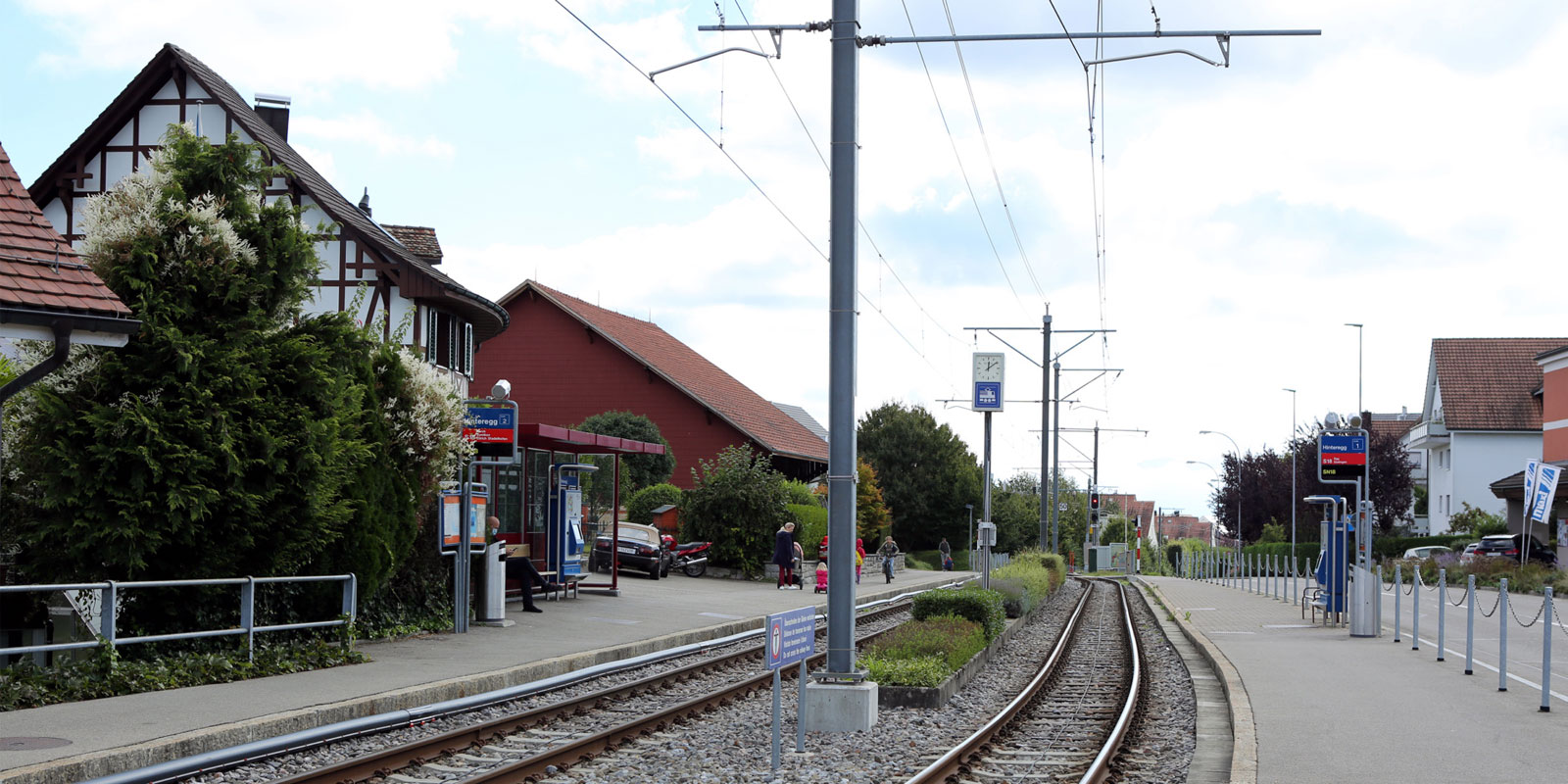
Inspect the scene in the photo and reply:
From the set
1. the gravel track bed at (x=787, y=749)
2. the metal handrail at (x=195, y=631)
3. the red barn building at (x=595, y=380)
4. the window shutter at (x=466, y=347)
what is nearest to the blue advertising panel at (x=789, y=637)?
the gravel track bed at (x=787, y=749)

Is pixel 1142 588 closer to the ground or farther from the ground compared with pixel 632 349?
closer to the ground

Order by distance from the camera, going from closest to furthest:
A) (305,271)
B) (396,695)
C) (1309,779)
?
1. (1309,779)
2. (396,695)
3. (305,271)

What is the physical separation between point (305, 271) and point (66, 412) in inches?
117

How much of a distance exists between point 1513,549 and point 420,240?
121 feet

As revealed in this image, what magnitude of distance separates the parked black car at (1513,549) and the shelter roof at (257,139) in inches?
1371

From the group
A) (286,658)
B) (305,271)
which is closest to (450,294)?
(305,271)

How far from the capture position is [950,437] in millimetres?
75625

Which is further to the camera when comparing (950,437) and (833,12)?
(950,437)

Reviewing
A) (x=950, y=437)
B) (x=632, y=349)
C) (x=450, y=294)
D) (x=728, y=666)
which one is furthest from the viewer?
(x=950, y=437)

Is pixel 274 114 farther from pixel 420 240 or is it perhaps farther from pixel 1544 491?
pixel 1544 491

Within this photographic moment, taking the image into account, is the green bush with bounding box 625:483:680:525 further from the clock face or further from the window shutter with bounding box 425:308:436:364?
the clock face

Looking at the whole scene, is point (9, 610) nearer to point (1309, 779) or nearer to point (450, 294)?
point (1309, 779)

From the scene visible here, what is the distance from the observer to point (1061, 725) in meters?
13.4

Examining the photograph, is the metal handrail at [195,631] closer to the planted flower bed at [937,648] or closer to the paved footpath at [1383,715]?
the planted flower bed at [937,648]
